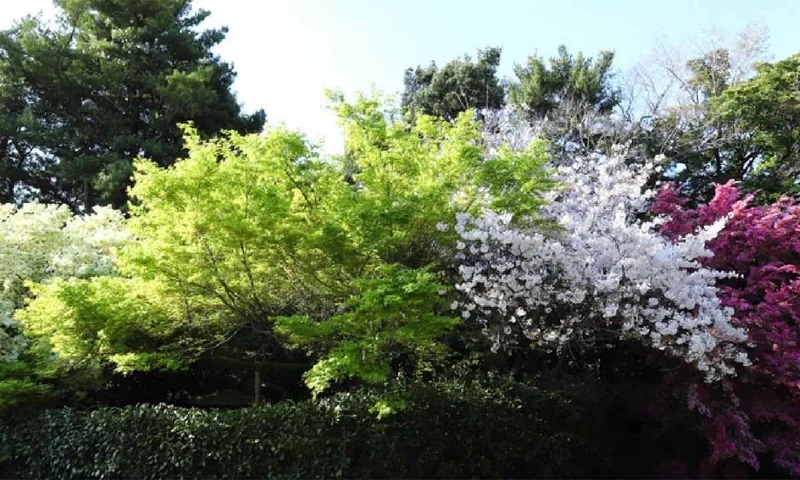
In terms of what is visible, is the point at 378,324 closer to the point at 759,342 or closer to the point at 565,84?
the point at 759,342

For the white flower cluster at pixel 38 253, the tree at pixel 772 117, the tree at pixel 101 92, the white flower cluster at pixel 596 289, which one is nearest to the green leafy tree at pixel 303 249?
the white flower cluster at pixel 596 289

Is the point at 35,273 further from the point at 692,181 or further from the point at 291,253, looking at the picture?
the point at 692,181

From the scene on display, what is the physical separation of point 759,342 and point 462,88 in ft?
38.9

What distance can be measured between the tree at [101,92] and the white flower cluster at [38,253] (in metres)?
6.64

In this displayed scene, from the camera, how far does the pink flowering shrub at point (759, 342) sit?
620cm

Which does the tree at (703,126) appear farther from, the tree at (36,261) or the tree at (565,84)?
the tree at (36,261)

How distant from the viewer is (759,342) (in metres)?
6.41

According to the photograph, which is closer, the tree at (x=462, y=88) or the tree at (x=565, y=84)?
the tree at (x=565, y=84)

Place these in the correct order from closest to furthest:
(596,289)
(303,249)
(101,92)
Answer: (596,289)
(303,249)
(101,92)

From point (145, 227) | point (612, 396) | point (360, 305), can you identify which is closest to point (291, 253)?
point (360, 305)

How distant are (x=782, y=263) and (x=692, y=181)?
8821 mm

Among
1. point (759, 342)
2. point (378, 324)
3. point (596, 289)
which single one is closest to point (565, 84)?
point (759, 342)

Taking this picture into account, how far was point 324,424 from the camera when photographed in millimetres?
5672

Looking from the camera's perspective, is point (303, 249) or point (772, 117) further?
point (772, 117)
